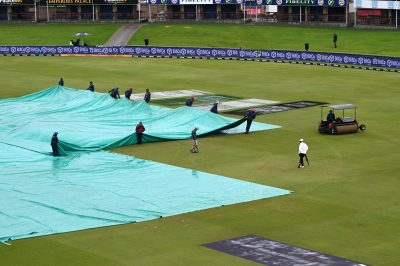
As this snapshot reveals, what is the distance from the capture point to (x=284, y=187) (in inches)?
1399

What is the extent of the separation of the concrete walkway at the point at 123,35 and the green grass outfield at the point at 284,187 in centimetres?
3564

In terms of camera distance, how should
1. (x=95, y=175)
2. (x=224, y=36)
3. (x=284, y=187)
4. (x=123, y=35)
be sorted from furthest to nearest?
(x=123, y=35) → (x=224, y=36) → (x=95, y=175) → (x=284, y=187)

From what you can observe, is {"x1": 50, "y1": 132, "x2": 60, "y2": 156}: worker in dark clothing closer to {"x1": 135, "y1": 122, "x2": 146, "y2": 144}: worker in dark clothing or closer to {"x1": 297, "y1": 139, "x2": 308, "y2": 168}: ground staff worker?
{"x1": 135, "y1": 122, "x2": 146, "y2": 144}: worker in dark clothing

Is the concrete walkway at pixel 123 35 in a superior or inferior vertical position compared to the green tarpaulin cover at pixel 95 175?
superior

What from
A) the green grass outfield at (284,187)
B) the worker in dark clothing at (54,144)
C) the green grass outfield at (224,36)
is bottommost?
the green grass outfield at (284,187)

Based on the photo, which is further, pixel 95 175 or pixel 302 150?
pixel 302 150

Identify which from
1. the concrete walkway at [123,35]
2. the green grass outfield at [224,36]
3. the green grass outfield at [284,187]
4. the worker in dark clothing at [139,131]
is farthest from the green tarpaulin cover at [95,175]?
the concrete walkway at [123,35]

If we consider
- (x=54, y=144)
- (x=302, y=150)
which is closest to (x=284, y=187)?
(x=302, y=150)

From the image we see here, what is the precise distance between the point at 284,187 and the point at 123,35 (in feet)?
262

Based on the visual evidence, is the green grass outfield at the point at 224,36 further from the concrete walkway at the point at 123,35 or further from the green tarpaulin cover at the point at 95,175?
the green tarpaulin cover at the point at 95,175

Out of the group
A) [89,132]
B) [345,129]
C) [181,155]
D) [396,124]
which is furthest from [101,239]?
[396,124]

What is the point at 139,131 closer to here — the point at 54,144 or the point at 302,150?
the point at 54,144

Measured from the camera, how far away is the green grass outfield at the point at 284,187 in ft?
88.4

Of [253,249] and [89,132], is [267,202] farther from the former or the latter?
[89,132]
